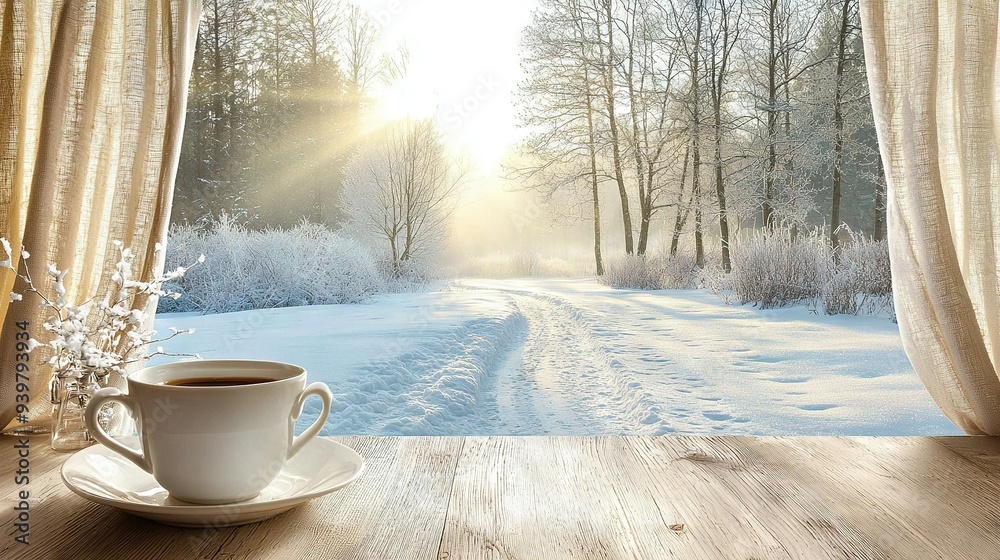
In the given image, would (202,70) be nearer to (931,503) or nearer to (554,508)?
(554,508)

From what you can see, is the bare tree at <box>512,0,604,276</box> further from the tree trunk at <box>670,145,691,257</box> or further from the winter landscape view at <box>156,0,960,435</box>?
the tree trunk at <box>670,145,691,257</box>

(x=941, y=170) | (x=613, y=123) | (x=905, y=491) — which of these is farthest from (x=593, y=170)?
(x=905, y=491)

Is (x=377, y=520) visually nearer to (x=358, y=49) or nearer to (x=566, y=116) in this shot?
(x=566, y=116)

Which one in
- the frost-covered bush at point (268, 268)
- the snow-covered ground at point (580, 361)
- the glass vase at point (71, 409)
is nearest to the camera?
the glass vase at point (71, 409)

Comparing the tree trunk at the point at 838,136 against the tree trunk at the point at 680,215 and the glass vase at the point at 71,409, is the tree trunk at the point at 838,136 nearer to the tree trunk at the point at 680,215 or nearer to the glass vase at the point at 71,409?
the tree trunk at the point at 680,215

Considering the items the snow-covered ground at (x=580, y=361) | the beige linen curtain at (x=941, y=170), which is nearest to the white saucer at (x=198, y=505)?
the beige linen curtain at (x=941, y=170)

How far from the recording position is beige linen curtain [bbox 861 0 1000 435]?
75 cm

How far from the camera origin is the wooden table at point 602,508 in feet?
1.30

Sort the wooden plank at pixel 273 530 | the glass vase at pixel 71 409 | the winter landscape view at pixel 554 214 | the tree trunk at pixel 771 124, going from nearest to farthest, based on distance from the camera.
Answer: the wooden plank at pixel 273 530
the glass vase at pixel 71 409
the winter landscape view at pixel 554 214
the tree trunk at pixel 771 124

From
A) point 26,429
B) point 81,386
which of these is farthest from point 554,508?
point 26,429

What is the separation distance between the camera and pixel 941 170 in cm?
79

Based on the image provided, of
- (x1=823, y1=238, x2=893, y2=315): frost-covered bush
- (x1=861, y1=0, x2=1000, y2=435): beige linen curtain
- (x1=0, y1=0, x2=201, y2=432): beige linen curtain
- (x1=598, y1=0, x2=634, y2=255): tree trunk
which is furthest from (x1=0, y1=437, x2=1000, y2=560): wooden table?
(x1=598, y1=0, x2=634, y2=255): tree trunk

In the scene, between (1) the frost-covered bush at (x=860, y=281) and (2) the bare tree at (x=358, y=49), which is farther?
(2) the bare tree at (x=358, y=49)

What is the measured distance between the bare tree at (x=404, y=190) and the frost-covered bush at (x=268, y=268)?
0.36 ft
